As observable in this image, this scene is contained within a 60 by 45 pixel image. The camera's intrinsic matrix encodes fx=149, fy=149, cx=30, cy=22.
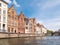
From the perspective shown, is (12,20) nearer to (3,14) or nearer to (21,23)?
(21,23)

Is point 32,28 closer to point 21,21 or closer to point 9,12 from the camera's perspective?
point 21,21

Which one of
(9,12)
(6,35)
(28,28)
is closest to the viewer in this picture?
(6,35)

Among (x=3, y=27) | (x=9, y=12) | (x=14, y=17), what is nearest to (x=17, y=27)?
(x=14, y=17)

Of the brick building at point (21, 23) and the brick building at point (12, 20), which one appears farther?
the brick building at point (21, 23)

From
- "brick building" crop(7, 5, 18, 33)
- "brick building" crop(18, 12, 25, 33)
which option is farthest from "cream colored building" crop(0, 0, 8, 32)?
"brick building" crop(18, 12, 25, 33)

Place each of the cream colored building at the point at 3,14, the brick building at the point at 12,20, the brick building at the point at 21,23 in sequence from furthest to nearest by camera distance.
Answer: the brick building at the point at 21,23
the brick building at the point at 12,20
the cream colored building at the point at 3,14

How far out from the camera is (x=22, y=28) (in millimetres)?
91500

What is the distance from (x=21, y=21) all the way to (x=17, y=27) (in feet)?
25.3

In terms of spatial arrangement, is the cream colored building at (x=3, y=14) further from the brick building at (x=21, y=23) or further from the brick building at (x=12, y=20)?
the brick building at (x=21, y=23)

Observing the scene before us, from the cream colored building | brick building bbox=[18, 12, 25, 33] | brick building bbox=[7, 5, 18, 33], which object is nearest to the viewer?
the cream colored building

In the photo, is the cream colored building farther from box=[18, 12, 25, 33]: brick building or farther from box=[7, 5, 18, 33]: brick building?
box=[18, 12, 25, 33]: brick building

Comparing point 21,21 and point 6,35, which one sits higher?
point 21,21

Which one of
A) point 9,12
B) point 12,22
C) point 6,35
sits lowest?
point 6,35

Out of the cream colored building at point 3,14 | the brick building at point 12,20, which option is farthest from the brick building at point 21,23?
the cream colored building at point 3,14
